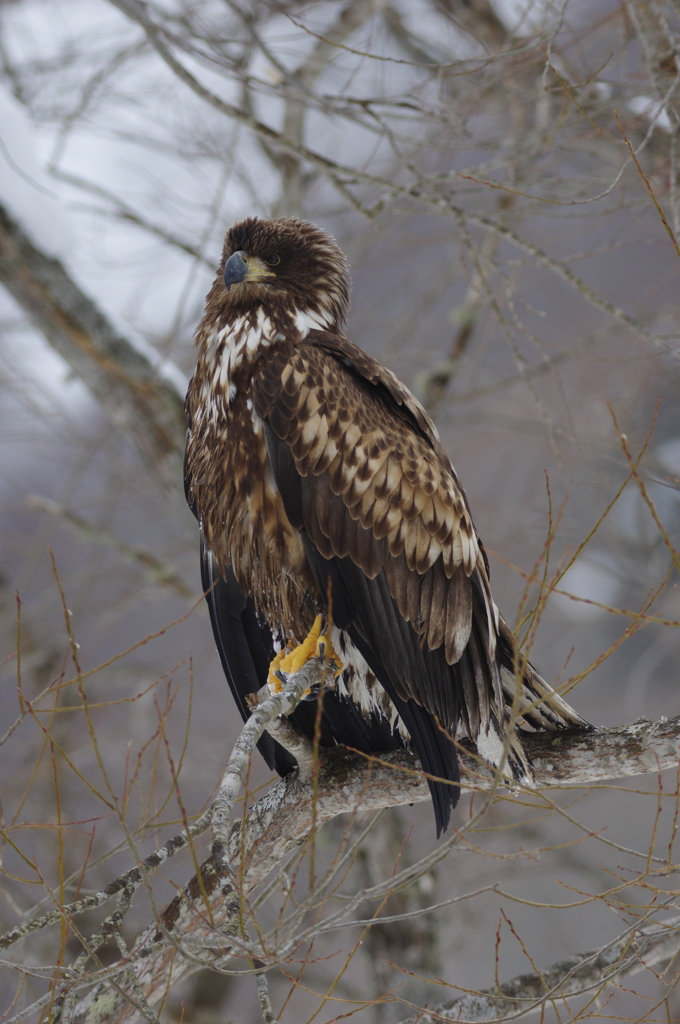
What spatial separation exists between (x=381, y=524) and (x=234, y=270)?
106 cm

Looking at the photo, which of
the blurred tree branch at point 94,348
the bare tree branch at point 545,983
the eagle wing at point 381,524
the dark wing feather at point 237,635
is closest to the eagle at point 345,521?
the eagle wing at point 381,524

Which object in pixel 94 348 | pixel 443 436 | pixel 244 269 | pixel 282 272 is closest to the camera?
pixel 244 269

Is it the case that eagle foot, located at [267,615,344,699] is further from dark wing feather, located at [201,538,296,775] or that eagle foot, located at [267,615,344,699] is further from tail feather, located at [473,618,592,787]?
tail feather, located at [473,618,592,787]

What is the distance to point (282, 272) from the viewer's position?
3.04 meters

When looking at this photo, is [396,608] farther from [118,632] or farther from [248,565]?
[118,632]

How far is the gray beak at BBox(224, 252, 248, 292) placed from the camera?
9.31ft

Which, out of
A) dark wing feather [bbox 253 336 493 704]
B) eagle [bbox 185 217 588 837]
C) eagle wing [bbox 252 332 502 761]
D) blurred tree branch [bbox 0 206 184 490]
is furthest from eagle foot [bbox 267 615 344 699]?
blurred tree branch [bbox 0 206 184 490]

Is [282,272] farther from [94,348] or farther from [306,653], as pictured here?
[94,348]

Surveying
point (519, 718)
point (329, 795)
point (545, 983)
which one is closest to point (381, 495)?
point (519, 718)

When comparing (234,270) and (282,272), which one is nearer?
(234,270)

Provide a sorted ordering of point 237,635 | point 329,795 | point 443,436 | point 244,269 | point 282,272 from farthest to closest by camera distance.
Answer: point 443,436, point 237,635, point 282,272, point 244,269, point 329,795

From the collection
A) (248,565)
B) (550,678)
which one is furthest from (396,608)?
(550,678)

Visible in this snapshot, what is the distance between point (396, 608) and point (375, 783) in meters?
0.61

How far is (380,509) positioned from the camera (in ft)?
8.87
